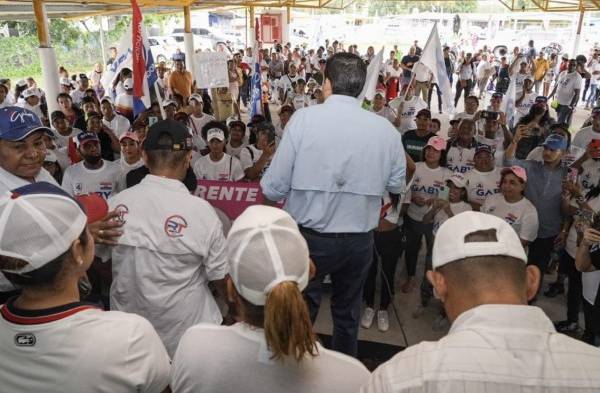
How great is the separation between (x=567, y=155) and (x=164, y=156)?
16.2 ft

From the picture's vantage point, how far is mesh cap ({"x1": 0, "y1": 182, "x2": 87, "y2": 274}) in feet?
4.58

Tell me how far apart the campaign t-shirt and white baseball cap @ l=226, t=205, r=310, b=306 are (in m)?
4.41

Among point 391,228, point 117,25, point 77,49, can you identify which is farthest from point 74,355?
point 117,25

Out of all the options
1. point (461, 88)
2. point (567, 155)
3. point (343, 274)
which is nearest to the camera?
point (343, 274)

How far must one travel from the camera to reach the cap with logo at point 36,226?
1.40 meters

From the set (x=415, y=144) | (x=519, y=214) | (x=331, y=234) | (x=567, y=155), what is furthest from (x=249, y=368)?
(x=567, y=155)

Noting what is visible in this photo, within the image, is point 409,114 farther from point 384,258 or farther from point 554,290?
point 384,258

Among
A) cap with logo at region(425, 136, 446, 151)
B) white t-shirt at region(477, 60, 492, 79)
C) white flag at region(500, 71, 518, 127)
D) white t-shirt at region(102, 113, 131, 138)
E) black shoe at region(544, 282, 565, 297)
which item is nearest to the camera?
cap with logo at region(425, 136, 446, 151)

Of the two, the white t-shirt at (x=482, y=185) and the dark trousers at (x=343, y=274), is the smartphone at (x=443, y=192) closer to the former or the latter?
the white t-shirt at (x=482, y=185)

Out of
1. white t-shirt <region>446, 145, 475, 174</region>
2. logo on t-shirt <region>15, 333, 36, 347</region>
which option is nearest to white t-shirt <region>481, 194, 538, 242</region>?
white t-shirt <region>446, 145, 475, 174</region>

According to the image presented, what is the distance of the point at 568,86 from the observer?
1238 cm

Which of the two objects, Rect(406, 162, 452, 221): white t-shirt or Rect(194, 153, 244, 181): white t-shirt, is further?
Rect(194, 153, 244, 181): white t-shirt

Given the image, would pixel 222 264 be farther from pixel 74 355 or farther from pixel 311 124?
pixel 74 355

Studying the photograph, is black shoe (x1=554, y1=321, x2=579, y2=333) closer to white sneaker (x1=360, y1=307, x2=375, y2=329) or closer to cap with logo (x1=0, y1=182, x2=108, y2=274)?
white sneaker (x1=360, y1=307, x2=375, y2=329)
